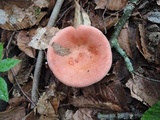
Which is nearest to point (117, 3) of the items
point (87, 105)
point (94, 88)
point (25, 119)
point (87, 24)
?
point (87, 24)

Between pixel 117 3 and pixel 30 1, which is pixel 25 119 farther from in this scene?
pixel 117 3

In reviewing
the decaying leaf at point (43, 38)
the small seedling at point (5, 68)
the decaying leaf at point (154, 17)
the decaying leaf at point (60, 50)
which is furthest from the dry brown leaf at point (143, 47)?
the small seedling at point (5, 68)

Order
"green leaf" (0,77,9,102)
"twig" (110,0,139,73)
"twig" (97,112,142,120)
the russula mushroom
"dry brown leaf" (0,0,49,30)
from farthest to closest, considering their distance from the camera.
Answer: "dry brown leaf" (0,0,49,30)
"twig" (110,0,139,73)
"twig" (97,112,142,120)
the russula mushroom
"green leaf" (0,77,9,102)

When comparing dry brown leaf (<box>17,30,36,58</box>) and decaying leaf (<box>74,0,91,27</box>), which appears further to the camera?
dry brown leaf (<box>17,30,36,58</box>)

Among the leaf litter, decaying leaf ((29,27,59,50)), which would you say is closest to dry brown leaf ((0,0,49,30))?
the leaf litter

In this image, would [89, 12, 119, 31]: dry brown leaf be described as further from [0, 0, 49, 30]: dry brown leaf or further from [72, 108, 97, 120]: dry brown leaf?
[72, 108, 97, 120]: dry brown leaf

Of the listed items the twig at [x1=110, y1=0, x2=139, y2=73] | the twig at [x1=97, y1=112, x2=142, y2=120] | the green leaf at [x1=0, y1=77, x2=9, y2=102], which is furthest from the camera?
the twig at [x1=110, y1=0, x2=139, y2=73]

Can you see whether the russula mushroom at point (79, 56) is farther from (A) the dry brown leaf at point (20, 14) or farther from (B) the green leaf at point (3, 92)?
(A) the dry brown leaf at point (20, 14)
